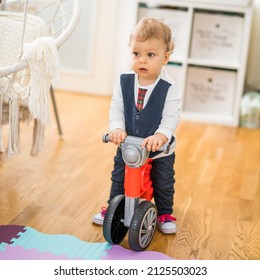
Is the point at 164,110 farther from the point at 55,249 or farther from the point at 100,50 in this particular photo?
the point at 100,50

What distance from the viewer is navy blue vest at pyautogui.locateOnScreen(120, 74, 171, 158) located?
5.39 feet

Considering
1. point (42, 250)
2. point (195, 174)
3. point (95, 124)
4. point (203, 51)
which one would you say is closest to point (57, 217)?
point (42, 250)

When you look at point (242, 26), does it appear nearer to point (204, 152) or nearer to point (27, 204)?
point (204, 152)

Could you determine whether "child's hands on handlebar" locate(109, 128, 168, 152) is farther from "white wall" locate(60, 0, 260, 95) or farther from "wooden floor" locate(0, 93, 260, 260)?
"white wall" locate(60, 0, 260, 95)

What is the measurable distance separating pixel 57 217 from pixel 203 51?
194 centimetres

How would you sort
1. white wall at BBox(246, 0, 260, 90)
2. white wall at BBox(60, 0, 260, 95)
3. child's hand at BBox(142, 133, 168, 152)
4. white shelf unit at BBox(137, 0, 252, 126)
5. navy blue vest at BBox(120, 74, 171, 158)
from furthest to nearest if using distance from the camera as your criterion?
1. white wall at BBox(60, 0, 260, 95)
2. white wall at BBox(246, 0, 260, 90)
3. white shelf unit at BBox(137, 0, 252, 126)
4. navy blue vest at BBox(120, 74, 171, 158)
5. child's hand at BBox(142, 133, 168, 152)

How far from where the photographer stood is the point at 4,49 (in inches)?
80.8

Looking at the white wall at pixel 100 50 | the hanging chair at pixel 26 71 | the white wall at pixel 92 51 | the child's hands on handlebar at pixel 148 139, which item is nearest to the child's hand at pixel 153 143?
the child's hands on handlebar at pixel 148 139

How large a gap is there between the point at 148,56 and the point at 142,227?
0.49m

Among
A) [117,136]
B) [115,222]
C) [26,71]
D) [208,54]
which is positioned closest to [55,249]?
[115,222]

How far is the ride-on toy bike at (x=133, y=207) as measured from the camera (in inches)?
61.1

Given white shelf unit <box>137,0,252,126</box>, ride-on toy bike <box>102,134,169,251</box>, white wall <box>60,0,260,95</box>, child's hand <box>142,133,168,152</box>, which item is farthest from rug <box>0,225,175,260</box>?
white wall <box>60,0,260,95</box>

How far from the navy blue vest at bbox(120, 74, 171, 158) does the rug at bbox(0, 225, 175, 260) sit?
1.15 feet

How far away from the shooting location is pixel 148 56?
1604 millimetres
